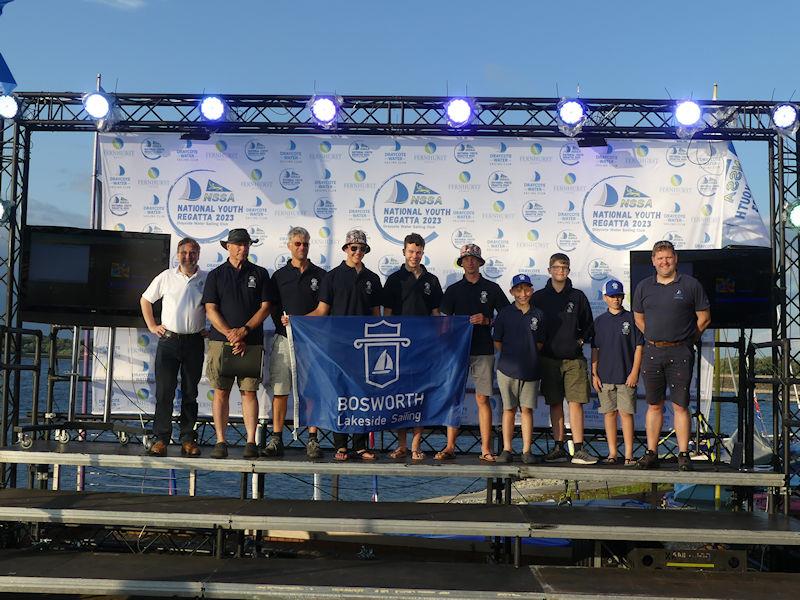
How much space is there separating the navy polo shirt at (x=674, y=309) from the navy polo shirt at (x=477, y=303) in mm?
1330

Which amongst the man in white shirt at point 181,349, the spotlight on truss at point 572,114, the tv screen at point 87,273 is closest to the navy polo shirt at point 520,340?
the spotlight on truss at point 572,114

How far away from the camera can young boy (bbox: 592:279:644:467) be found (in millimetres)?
7145

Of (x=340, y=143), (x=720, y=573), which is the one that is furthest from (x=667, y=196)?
(x=720, y=573)

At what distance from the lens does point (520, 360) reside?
6926 millimetres

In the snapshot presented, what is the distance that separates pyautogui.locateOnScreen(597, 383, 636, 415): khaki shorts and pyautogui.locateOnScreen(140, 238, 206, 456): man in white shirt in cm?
384

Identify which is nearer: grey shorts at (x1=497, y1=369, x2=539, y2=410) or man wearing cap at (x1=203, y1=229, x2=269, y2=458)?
man wearing cap at (x1=203, y1=229, x2=269, y2=458)

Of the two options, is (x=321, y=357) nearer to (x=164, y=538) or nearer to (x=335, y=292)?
(x=335, y=292)

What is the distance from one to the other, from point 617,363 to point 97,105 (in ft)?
20.6

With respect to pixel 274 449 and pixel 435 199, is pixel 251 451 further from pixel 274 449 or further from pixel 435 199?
pixel 435 199

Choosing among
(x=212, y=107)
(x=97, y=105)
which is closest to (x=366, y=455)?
(x=212, y=107)

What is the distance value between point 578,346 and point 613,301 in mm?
568

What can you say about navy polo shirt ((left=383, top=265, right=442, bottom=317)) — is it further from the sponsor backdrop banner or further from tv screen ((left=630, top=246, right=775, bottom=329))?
tv screen ((left=630, top=246, right=775, bottom=329))

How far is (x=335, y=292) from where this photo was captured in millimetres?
7098

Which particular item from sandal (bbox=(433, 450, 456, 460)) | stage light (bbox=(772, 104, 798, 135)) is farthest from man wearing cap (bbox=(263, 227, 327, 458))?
stage light (bbox=(772, 104, 798, 135))
